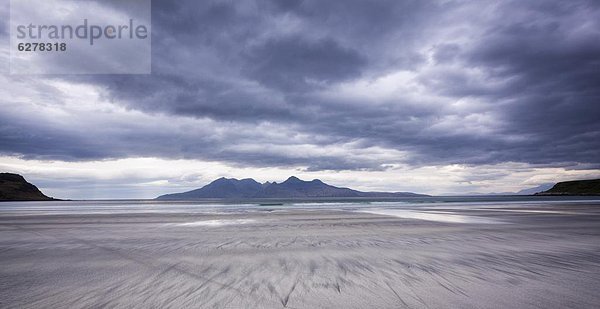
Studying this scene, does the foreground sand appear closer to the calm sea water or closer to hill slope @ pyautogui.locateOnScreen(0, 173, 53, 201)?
the calm sea water

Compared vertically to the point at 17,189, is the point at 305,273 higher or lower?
higher

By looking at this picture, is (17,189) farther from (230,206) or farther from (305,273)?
(305,273)

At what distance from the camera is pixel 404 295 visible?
16.8 feet

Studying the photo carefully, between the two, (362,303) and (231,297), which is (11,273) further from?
(362,303)

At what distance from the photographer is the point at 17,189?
172875 mm

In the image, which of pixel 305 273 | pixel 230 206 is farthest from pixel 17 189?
pixel 305 273

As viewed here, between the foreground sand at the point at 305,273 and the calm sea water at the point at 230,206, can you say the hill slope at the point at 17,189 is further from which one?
the foreground sand at the point at 305,273

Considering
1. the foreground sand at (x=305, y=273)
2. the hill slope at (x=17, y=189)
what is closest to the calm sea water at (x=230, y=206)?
the foreground sand at (x=305, y=273)

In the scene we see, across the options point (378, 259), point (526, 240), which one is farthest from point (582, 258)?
point (378, 259)

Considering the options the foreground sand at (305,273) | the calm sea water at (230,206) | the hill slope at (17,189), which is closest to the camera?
the foreground sand at (305,273)

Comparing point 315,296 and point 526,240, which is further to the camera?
point 526,240

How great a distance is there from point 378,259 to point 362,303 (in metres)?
3.55

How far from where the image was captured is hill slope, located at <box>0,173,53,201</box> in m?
163

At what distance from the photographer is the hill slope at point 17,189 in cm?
16262
